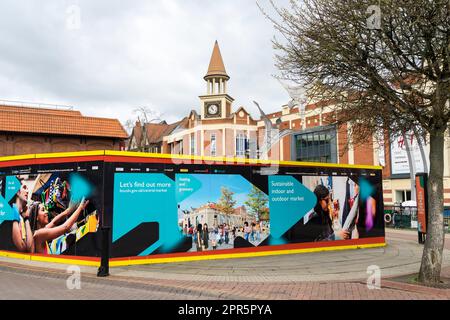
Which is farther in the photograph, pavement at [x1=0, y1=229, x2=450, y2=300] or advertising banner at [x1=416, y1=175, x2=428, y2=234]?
advertising banner at [x1=416, y1=175, x2=428, y2=234]

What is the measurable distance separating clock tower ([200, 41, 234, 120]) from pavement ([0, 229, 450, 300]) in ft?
136

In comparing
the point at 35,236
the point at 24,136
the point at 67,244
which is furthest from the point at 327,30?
the point at 24,136

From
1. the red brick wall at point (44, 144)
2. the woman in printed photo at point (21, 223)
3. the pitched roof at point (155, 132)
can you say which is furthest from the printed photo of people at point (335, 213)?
the pitched roof at point (155, 132)

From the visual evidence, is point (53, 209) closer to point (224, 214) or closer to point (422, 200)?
point (224, 214)

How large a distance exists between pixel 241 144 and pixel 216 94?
761cm

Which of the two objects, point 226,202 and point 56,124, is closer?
point 226,202

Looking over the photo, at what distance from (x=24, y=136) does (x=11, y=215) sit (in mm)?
19516

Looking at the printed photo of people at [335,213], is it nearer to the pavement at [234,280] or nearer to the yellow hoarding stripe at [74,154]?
the pavement at [234,280]

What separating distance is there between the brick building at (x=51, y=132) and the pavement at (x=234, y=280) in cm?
2009

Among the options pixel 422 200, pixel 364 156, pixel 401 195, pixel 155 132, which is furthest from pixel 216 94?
pixel 422 200

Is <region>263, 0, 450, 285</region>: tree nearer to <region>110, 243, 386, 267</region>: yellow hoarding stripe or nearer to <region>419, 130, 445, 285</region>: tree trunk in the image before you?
<region>419, 130, 445, 285</region>: tree trunk

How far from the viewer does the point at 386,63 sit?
311 inches

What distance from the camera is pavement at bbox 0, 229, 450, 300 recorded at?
276 inches

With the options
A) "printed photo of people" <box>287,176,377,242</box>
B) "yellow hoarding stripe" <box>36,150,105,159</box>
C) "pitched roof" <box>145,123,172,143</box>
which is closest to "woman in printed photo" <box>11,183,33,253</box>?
"yellow hoarding stripe" <box>36,150,105,159</box>
